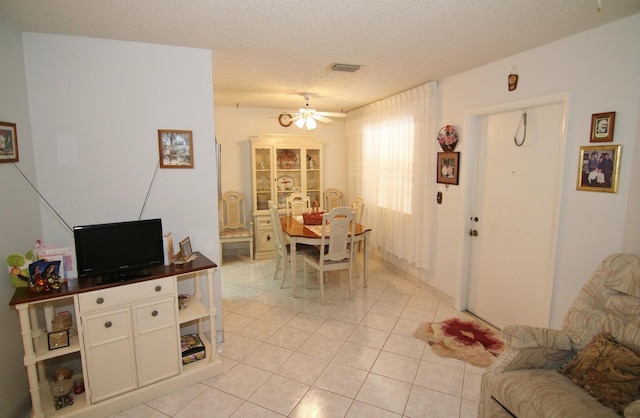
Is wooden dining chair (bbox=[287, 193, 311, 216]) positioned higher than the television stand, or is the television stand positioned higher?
wooden dining chair (bbox=[287, 193, 311, 216])

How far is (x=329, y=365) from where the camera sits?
2523mm

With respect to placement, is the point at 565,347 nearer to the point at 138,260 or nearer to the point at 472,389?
the point at 472,389

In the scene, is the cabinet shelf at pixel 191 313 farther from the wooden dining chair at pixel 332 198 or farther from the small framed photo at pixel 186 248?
the wooden dining chair at pixel 332 198

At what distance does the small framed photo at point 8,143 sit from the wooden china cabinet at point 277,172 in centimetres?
331

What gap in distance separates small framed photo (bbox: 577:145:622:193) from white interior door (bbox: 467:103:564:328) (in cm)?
15

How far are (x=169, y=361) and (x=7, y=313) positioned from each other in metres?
0.99

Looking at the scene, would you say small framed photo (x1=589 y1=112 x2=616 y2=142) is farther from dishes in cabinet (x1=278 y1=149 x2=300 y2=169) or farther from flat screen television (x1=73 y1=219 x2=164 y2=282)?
dishes in cabinet (x1=278 y1=149 x2=300 y2=169)

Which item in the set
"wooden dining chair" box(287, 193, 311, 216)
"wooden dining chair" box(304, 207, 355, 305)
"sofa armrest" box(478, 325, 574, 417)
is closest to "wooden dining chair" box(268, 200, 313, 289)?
"wooden dining chair" box(304, 207, 355, 305)

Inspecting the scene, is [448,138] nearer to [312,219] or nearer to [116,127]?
[312,219]

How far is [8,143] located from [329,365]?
2.60m

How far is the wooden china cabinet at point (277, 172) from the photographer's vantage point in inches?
208

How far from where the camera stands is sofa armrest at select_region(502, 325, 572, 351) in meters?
1.75

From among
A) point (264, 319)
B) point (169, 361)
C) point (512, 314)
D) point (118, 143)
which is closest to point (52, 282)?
point (169, 361)

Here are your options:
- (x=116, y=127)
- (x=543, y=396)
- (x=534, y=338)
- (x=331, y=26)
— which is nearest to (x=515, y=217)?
(x=534, y=338)
